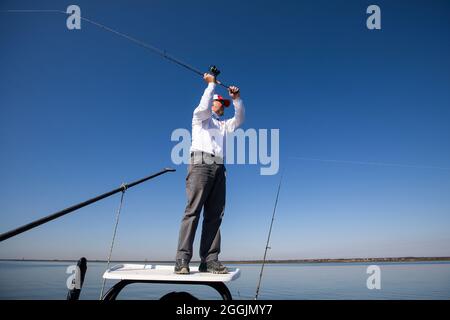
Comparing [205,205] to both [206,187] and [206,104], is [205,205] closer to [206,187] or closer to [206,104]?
[206,187]

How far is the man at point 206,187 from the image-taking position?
3432 millimetres

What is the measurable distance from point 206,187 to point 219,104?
1.53 meters

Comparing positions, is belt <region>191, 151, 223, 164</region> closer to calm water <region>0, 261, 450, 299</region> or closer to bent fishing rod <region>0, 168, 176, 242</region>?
bent fishing rod <region>0, 168, 176, 242</region>

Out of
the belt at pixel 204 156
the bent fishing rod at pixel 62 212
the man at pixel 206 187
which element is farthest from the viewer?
the belt at pixel 204 156

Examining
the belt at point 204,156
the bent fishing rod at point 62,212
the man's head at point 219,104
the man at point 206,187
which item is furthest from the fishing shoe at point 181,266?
the man's head at point 219,104

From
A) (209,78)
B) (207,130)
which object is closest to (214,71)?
(209,78)

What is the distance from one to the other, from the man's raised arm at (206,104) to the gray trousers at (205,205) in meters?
0.56

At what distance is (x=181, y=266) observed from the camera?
124 inches

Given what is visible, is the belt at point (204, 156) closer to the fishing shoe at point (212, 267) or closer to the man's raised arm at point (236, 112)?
the man's raised arm at point (236, 112)
